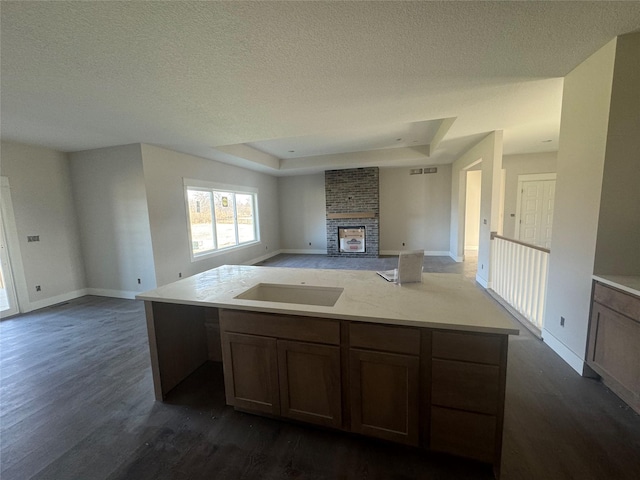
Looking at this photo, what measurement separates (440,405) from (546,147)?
6339 millimetres

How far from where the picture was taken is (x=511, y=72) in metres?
2.14

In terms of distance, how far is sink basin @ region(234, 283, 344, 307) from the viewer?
1.89 meters

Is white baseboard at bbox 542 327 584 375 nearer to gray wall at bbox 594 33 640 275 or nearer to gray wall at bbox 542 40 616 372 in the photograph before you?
gray wall at bbox 542 40 616 372

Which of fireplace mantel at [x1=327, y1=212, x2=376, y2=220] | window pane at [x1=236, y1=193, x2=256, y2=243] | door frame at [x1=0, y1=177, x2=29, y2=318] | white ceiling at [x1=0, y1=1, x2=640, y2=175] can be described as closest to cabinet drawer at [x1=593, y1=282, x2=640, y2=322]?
white ceiling at [x1=0, y1=1, x2=640, y2=175]

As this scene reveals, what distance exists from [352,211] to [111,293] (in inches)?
226

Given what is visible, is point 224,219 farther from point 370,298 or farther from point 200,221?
point 370,298

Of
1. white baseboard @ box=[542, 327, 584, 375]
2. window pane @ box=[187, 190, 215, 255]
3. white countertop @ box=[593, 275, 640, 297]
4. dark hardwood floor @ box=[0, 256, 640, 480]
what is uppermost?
window pane @ box=[187, 190, 215, 255]

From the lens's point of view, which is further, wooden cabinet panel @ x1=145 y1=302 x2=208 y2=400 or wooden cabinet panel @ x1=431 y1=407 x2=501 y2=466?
wooden cabinet panel @ x1=145 y1=302 x2=208 y2=400

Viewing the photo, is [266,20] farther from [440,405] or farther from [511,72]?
[440,405]

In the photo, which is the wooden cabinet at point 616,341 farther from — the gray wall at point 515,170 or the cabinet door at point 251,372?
the gray wall at point 515,170

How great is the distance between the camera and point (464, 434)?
1.34 metres

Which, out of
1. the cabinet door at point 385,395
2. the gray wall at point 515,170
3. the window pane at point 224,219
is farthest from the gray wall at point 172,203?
the gray wall at point 515,170

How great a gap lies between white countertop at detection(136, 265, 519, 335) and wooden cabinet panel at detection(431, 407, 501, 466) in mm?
503

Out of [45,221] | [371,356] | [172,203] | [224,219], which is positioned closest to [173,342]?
[371,356]
